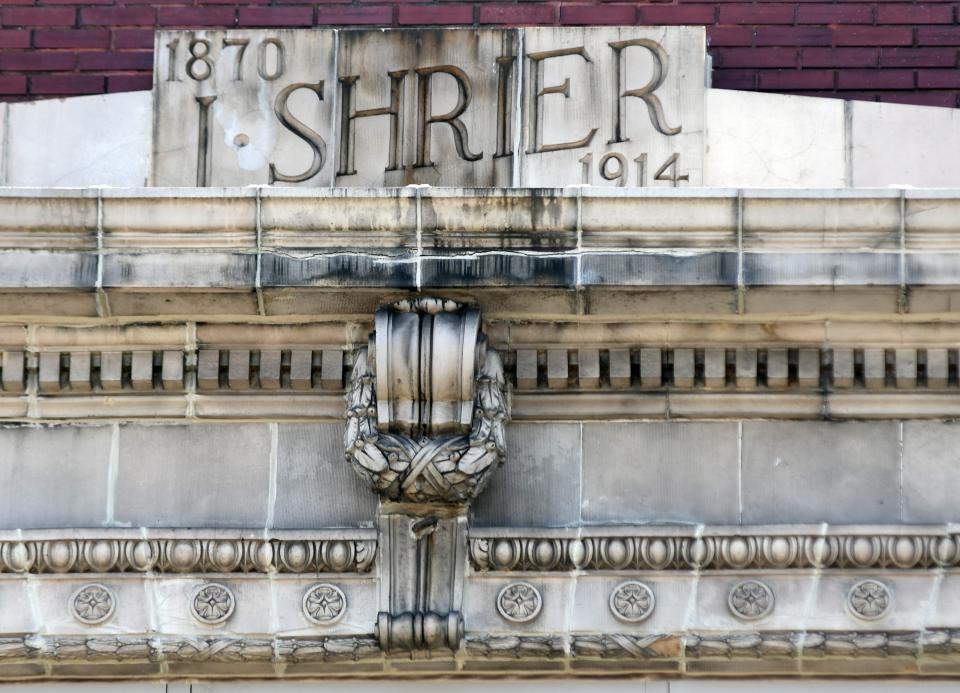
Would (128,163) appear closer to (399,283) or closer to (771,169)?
(399,283)

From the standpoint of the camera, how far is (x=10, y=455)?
10.5 meters

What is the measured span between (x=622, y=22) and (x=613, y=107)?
961mm

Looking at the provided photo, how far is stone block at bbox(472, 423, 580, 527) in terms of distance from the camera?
33.6ft

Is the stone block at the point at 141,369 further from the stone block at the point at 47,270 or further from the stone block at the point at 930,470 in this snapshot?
the stone block at the point at 930,470

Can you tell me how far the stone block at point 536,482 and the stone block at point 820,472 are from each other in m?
0.79

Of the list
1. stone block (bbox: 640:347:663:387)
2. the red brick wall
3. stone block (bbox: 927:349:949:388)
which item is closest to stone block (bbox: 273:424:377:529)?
stone block (bbox: 640:347:663:387)

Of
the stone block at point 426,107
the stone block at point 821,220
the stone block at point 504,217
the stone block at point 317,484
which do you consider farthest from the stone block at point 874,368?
the stone block at point 317,484

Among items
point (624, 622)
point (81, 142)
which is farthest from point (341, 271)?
point (624, 622)

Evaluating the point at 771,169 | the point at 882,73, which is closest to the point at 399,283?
the point at 771,169

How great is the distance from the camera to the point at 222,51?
35.9 ft

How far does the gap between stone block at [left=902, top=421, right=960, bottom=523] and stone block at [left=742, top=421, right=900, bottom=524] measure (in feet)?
0.17

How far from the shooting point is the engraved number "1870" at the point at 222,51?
35.8ft

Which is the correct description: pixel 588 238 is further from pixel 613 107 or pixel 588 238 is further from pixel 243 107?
pixel 243 107

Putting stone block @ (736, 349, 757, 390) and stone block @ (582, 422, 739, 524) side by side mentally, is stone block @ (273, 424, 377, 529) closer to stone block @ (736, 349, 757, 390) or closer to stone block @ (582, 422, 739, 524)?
stone block @ (582, 422, 739, 524)
